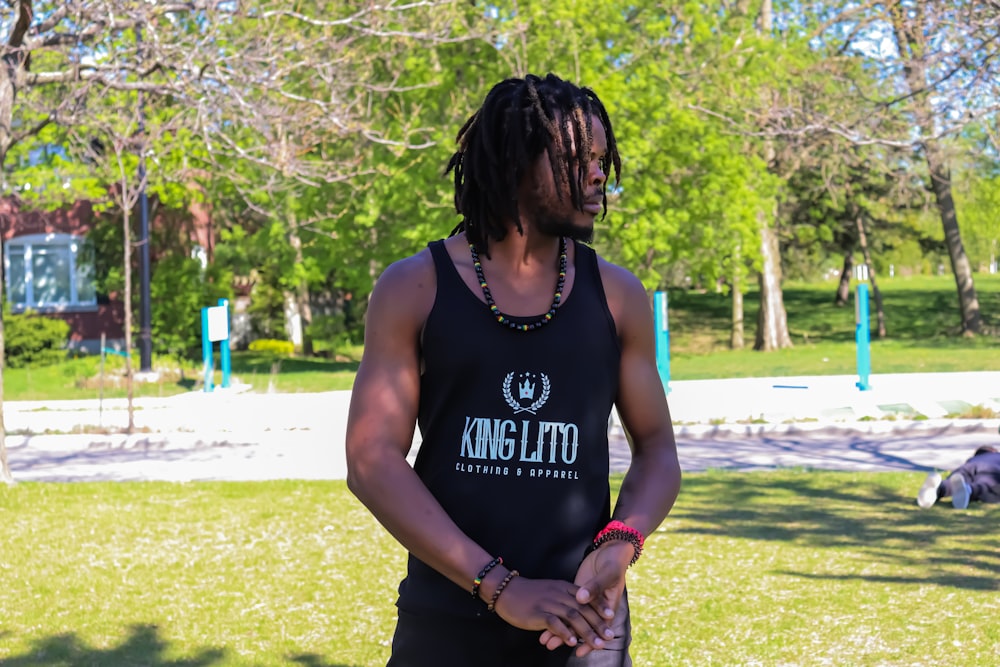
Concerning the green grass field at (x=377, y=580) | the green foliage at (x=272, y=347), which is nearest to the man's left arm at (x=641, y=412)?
the green grass field at (x=377, y=580)

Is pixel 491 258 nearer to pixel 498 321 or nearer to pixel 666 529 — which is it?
pixel 498 321

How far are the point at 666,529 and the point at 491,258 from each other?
23.9ft

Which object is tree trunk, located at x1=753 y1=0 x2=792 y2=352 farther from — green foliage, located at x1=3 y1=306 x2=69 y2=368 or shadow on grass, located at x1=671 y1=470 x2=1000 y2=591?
shadow on grass, located at x1=671 y1=470 x2=1000 y2=591

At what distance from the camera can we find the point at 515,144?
2418mm

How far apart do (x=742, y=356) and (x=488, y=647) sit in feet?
110

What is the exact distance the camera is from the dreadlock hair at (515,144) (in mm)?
2418

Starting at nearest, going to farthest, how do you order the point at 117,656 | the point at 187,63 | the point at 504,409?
the point at 504,409 → the point at 117,656 → the point at 187,63

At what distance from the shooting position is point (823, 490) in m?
11.2

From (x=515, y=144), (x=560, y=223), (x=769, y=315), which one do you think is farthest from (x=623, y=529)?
(x=769, y=315)

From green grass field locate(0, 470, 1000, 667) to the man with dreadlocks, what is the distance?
151 inches

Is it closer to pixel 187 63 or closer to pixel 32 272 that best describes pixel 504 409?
pixel 187 63

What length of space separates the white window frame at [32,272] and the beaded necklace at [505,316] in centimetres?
3738

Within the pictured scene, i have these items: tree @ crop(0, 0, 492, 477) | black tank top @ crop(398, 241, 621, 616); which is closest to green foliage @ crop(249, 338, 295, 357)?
tree @ crop(0, 0, 492, 477)

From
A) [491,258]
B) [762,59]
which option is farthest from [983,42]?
[762,59]
